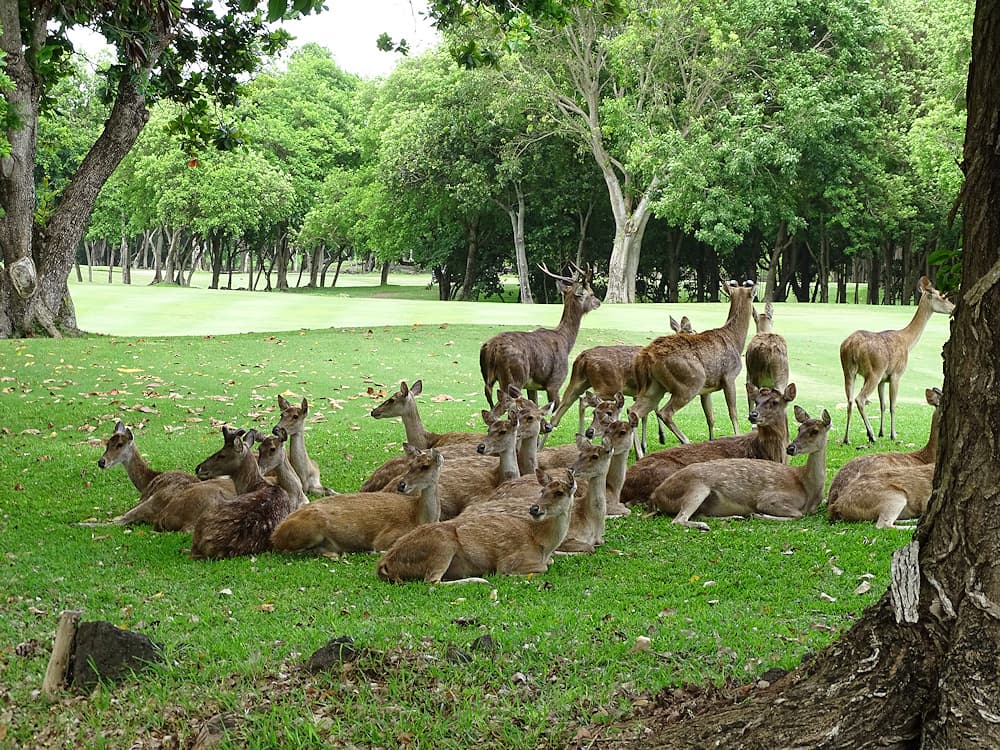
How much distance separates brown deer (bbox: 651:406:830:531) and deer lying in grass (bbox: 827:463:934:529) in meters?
0.43

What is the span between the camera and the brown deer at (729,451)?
9383 mm

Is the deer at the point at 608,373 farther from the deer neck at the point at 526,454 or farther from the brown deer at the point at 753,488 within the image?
the brown deer at the point at 753,488

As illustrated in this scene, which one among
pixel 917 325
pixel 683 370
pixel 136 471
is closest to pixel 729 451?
pixel 683 370

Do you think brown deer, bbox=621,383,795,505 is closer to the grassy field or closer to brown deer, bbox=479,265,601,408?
the grassy field

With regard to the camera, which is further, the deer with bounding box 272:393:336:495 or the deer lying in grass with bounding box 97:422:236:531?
the deer with bounding box 272:393:336:495

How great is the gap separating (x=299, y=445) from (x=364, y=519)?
202cm

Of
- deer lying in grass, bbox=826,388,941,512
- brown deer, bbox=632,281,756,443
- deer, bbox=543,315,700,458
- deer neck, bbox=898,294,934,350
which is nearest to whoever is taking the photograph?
deer lying in grass, bbox=826,388,941,512

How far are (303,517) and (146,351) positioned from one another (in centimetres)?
1204

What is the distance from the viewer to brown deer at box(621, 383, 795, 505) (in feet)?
30.8

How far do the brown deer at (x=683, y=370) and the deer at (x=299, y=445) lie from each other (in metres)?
3.67

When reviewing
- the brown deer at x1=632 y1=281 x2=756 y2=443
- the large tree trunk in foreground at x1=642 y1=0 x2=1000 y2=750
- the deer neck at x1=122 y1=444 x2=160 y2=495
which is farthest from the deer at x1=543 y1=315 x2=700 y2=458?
the large tree trunk in foreground at x1=642 y1=0 x2=1000 y2=750

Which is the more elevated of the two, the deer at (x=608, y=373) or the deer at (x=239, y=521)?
the deer at (x=608, y=373)

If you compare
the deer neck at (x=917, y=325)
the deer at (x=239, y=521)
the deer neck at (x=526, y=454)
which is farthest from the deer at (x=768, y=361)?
the deer at (x=239, y=521)

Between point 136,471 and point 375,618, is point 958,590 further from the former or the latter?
point 136,471
